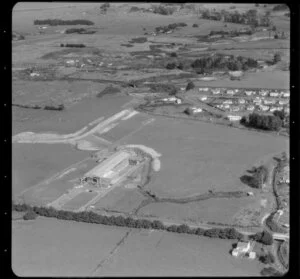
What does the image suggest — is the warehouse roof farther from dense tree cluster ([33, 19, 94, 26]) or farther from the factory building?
dense tree cluster ([33, 19, 94, 26])

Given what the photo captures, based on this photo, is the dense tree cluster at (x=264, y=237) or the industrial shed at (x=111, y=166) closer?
the dense tree cluster at (x=264, y=237)

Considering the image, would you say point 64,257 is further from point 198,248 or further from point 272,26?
point 272,26

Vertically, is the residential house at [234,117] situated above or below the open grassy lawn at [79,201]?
above

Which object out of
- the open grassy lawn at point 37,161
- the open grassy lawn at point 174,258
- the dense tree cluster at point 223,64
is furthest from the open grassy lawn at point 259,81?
the open grassy lawn at point 174,258

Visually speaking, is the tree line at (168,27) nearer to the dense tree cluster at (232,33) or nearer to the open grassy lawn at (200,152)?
the dense tree cluster at (232,33)
